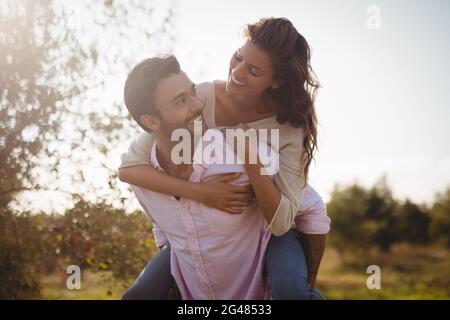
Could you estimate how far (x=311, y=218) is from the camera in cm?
318

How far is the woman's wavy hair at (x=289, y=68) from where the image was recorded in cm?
315

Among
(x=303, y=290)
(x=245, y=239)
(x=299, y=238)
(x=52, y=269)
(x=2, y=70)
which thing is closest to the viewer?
(x=303, y=290)

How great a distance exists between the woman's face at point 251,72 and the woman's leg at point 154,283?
1044mm

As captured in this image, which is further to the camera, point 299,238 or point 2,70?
point 2,70

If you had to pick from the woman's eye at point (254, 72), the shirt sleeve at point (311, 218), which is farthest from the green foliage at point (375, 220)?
the woman's eye at point (254, 72)

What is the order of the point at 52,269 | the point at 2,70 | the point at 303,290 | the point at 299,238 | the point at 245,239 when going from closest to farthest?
the point at 303,290
the point at 245,239
the point at 299,238
the point at 2,70
the point at 52,269

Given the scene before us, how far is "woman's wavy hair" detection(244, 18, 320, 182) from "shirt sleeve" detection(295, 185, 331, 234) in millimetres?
272

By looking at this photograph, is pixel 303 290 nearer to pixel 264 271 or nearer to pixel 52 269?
pixel 264 271

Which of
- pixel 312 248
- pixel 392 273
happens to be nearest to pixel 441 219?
pixel 392 273

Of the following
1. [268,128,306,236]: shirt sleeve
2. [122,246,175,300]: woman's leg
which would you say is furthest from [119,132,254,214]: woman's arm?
[122,246,175,300]: woman's leg

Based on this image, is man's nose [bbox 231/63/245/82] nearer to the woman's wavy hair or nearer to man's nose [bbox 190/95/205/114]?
the woman's wavy hair

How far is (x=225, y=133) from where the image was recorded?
2.84m

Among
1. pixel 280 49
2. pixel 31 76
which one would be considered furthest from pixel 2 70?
pixel 280 49
